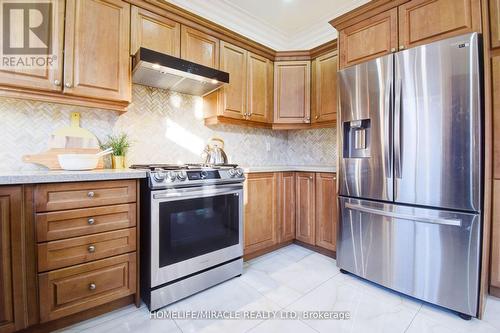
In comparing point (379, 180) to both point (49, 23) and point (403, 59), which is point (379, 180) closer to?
point (403, 59)

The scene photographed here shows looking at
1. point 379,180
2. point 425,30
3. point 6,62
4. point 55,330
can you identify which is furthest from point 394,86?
point 55,330

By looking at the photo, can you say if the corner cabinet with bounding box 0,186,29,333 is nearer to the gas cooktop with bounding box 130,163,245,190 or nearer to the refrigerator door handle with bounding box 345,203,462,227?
the gas cooktop with bounding box 130,163,245,190

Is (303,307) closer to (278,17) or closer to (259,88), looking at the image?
(259,88)

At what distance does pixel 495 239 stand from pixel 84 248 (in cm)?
287

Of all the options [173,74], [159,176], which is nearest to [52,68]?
[173,74]

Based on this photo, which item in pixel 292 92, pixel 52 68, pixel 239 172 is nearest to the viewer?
pixel 52 68

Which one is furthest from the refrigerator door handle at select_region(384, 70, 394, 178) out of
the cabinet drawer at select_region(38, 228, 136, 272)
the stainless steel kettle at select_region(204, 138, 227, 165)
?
the cabinet drawer at select_region(38, 228, 136, 272)

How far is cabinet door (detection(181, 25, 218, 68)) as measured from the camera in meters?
2.13

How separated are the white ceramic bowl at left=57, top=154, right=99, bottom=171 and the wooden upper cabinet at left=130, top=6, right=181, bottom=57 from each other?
2.97 feet

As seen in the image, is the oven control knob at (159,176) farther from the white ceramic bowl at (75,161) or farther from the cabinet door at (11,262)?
the cabinet door at (11,262)

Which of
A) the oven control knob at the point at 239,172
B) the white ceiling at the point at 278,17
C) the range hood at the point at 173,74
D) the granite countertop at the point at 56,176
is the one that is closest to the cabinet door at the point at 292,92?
the white ceiling at the point at 278,17

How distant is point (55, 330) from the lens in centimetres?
141

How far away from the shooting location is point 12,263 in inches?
48.6

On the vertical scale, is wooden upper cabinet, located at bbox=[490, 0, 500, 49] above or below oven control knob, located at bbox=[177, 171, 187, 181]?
above
